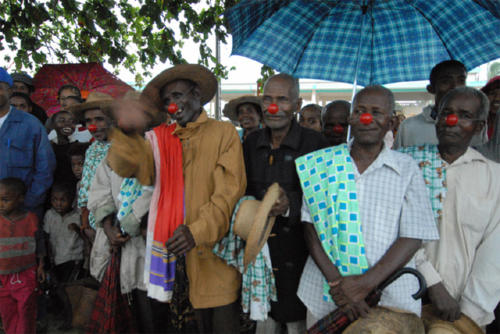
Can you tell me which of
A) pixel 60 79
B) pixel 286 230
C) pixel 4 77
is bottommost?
pixel 286 230

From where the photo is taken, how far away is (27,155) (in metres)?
3.14

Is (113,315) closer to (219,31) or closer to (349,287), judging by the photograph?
(349,287)

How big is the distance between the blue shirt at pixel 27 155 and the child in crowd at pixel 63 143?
34cm

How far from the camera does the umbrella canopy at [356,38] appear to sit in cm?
235

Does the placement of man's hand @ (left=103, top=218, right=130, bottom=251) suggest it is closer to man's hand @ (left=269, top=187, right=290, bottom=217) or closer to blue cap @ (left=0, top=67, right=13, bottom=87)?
man's hand @ (left=269, top=187, right=290, bottom=217)

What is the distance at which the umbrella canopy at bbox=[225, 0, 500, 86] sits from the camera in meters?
2.35

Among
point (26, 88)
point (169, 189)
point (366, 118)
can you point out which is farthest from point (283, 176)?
point (26, 88)

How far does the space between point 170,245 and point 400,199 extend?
4.39ft

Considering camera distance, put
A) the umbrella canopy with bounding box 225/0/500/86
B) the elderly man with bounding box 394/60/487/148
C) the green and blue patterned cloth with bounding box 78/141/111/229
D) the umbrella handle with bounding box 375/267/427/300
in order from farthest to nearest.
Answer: the green and blue patterned cloth with bounding box 78/141/111/229 → the elderly man with bounding box 394/60/487/148 → the umbrella canopy with bounding box 225/0/500/86 → the umbrella handle with bounding box 375/267/427/300

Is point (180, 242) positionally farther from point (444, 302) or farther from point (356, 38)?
point (356, 38)

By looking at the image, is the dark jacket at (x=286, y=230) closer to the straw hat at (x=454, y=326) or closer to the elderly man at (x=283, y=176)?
the elderly man at (x=283, y=176)

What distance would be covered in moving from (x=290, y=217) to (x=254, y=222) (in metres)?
0.39

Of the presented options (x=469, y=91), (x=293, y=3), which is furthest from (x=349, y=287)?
(x=293, y=3)

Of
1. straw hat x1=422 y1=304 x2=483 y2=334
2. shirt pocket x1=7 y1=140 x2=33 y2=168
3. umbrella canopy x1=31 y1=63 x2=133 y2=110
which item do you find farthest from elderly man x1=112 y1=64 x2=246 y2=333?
umbrella canopy x1=31 y1=63 x2=133 y2=110
